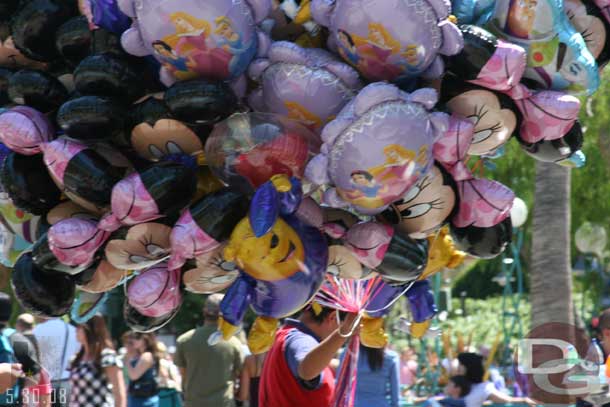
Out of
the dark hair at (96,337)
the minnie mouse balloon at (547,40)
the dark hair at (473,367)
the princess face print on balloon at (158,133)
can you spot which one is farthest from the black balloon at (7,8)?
the dark hair at (473,367)

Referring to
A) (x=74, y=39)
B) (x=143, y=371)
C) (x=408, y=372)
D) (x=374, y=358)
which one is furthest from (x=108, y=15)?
(x=408, y=372)

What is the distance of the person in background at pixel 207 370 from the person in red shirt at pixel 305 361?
1.84m

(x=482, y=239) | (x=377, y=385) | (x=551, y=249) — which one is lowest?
(x=551, y=249)

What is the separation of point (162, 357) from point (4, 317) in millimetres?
2487

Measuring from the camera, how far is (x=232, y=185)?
362cm

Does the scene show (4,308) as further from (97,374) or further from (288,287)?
(288,287)

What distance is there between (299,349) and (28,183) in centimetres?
149

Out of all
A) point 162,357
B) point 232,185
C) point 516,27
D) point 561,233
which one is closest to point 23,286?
point 232,185

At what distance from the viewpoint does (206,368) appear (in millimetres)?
6773

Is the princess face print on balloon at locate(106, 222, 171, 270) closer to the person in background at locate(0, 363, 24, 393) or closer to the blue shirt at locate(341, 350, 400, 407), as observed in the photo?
the person in background at locate(0, 363, 24, 393)

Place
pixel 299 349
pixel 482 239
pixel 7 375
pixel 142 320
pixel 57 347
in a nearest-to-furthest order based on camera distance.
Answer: pixel 482 239
pixel 142 320
pixel 299 349
pixel 7 375
pixel 57 347

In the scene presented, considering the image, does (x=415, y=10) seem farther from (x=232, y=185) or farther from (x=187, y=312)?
(x=187, y=312)

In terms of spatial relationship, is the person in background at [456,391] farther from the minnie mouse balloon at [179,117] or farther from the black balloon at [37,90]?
the black balloon at [37,90]

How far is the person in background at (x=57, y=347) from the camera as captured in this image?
7297 mm
